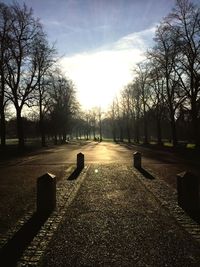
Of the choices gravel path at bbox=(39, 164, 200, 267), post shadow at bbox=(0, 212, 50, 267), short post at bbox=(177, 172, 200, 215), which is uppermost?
short post at bbox=(177, 172, 200, 215)

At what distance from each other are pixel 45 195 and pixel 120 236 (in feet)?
8.90

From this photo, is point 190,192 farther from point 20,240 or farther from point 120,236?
point 20,240

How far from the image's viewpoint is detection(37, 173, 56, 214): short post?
24.7ft

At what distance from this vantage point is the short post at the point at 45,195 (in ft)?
24.7

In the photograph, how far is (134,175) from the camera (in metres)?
13.7

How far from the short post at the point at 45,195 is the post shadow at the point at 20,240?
465mm

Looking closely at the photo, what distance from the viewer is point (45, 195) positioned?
7.58 meters

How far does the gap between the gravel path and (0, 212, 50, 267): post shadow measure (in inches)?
17.8

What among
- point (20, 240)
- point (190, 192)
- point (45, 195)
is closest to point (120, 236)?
point (20, 240)

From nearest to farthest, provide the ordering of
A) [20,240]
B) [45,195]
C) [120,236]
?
1. [20,240]
2. [120,236]
3. [45,195]

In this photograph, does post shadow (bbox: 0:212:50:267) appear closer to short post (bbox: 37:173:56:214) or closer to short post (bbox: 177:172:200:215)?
short post (bbox: 37:173:56:214)

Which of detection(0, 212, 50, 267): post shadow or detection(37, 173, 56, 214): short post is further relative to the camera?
detection(37, 173, 56, 214): short post

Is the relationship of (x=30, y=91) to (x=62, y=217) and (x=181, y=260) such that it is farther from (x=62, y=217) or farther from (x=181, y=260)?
(x=181, y=260)

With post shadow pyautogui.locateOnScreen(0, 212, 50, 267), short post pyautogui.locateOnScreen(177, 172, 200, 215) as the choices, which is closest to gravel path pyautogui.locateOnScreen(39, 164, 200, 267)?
post shadow pyautogui.locateOnScreen(0, 212, 50, 267)
